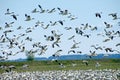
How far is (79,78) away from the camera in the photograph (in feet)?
121

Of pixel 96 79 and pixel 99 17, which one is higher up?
pixel 99 17

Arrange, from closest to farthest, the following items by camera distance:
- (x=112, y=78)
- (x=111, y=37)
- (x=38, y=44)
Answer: (x=111, y=37) → (x=38, y=44) → (x=112, y=78)

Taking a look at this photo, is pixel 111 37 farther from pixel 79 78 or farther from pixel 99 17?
pixel 79 78

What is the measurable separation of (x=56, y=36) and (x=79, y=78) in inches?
402

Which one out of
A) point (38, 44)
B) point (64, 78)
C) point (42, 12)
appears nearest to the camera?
point (42, 12)

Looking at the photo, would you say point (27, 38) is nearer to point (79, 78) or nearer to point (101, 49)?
point (101, 49)

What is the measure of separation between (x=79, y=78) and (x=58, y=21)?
487 inches

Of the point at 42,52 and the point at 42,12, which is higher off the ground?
the point at 42,12

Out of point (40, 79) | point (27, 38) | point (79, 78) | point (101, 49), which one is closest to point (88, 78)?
point (79, 78)

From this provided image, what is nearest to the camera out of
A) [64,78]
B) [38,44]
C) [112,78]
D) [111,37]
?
[111,37]

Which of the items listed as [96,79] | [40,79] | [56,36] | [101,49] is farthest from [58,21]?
[40,79]

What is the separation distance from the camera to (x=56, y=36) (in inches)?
1092

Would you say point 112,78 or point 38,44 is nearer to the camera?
point 38,44

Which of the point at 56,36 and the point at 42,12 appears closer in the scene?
the point at 42,12
